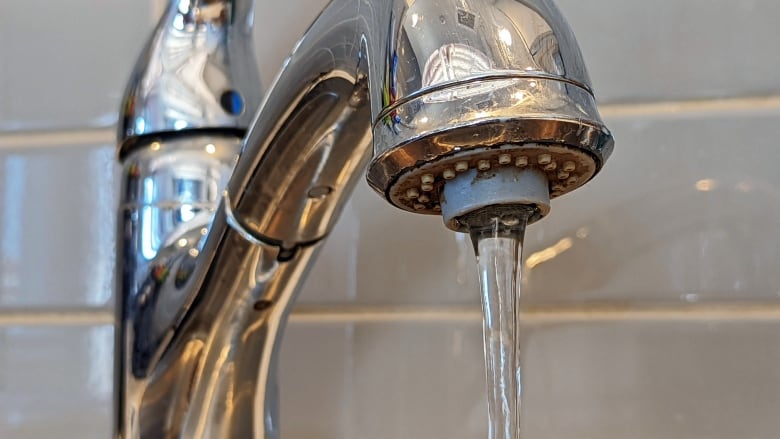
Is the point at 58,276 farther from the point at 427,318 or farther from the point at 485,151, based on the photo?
the point at 485,151

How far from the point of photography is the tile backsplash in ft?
1.37

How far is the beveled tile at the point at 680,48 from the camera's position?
17.1 inches

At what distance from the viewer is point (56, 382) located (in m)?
0.49

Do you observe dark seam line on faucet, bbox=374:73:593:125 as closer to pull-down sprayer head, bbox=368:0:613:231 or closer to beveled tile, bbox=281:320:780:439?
pull-down sprayer head, bbox=368:0:613:231

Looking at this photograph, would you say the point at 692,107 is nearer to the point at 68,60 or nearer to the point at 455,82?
the point at 455,82

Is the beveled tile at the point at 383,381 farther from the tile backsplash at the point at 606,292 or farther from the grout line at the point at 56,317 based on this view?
the grout line at the point at 56,317

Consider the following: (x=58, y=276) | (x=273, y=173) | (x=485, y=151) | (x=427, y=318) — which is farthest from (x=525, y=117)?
(x=58, y=276)

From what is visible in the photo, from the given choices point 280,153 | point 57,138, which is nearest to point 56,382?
point 57,138

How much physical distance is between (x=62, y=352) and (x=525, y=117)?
38cm

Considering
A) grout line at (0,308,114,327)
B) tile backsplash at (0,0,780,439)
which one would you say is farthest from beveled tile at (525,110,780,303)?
grout line at (0,308,114,327)

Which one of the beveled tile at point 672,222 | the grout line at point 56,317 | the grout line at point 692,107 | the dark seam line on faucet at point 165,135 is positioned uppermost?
the grout line at point 692,107

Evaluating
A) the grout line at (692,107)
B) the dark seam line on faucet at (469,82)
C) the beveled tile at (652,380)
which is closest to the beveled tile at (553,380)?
the beveled tile at (652,380)

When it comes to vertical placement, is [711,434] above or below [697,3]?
below

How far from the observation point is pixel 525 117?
0.67ft
